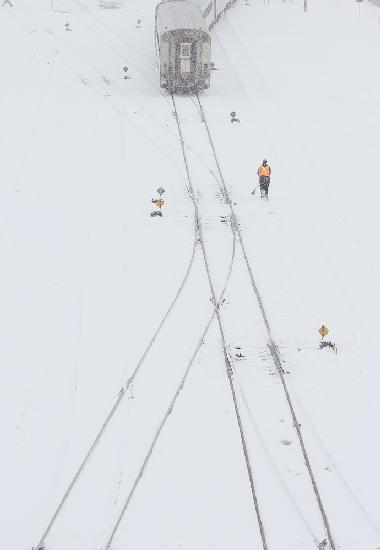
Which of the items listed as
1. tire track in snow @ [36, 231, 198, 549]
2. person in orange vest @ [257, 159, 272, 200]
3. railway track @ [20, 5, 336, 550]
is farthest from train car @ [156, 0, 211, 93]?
tire track in snow @ [36, 231, 198, 549]

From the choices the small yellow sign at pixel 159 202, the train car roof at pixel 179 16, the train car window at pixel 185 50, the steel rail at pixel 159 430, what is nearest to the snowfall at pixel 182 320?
the steel rail at pixel 159 430

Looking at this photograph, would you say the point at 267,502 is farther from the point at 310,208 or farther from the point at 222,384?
the point at 310,208

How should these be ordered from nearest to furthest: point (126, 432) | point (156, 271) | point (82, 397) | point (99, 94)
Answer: point (126, 432)
point (82, 397)
point (156, 271)
point (99, 94)

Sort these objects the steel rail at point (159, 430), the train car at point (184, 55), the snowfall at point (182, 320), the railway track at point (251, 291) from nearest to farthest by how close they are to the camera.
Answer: the steel rail at point (159, 430)
the railway track at point (251, 291)
the snowfall at point (182, 320)
the train car at point (184, 55)

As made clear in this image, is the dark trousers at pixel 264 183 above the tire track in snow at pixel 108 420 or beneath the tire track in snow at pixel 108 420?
above

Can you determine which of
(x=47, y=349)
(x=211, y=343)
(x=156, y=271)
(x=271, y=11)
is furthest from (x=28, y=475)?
(x=271, y=11)

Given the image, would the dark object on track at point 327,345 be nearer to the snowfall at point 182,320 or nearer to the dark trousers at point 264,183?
the snowfall at point 182,320

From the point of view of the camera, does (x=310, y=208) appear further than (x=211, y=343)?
Yes

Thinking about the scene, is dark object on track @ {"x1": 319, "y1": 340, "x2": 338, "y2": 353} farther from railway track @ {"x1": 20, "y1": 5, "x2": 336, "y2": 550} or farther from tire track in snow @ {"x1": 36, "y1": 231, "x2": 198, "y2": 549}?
tire track in snow @ {"x1": 36, "y1": 231, "x2": 198, "y2": 549}
